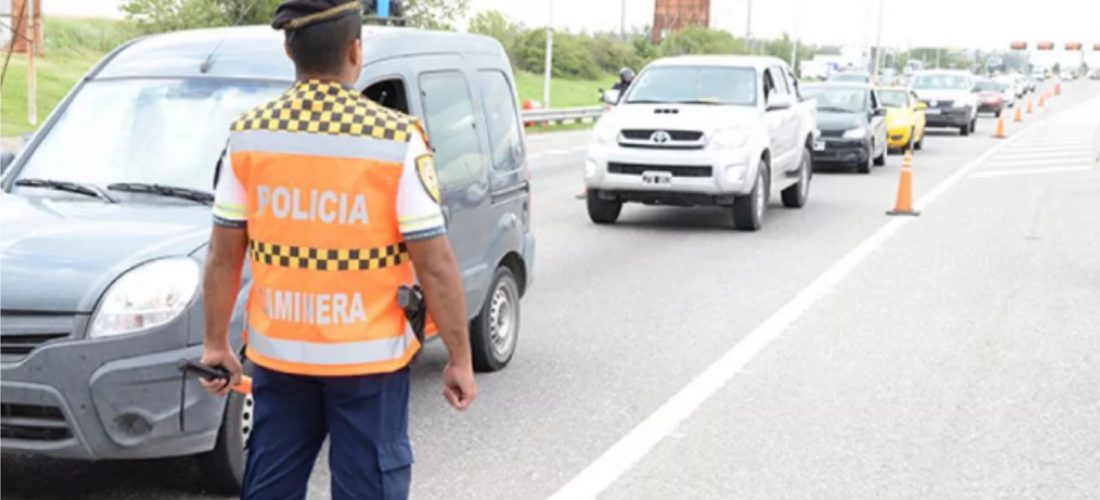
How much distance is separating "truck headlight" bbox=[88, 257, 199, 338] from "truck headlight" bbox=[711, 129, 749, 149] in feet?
31.8

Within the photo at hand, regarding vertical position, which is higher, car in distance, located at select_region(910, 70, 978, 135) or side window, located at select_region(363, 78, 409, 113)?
side window, located at select_region(363, 78, 409, 113)

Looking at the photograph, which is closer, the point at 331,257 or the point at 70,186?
the point at 331,257

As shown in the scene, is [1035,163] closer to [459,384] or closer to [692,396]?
[692,396]

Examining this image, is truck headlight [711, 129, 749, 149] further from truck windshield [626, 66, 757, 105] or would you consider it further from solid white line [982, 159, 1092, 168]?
solid white line [982, 159, 1092, 168]

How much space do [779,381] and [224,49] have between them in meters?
3.38

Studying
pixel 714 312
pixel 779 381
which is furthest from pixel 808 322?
pixel 779 381

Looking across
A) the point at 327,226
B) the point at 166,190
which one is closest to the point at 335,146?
the point at 327,226

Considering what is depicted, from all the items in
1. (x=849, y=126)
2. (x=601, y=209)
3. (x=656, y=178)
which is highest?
(x=849, y=126)

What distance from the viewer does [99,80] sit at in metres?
6.27

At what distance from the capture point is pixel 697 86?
15.1 m

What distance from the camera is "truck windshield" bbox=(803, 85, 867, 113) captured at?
924 inches

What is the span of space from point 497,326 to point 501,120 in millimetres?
1113

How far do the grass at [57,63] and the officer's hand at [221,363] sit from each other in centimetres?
2285

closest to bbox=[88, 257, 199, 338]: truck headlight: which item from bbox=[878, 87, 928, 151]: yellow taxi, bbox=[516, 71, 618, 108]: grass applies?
bbox=[878, 87, 928, 151]: yellow taxi
